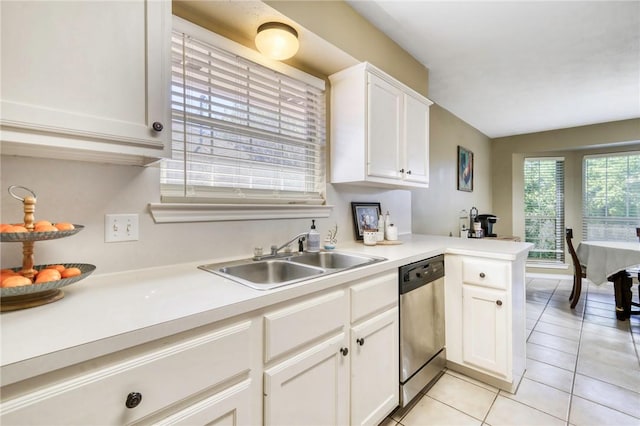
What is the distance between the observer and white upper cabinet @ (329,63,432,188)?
2021mm

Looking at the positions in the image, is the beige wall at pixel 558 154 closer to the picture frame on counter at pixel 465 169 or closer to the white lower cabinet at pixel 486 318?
the picture frame on counter at pixel 465 169

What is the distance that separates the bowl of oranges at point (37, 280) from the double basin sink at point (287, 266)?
493mm

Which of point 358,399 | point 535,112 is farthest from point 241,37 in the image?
Result: point 535,112

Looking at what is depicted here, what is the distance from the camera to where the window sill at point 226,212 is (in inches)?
52.7

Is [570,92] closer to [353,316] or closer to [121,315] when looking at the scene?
[353,316]

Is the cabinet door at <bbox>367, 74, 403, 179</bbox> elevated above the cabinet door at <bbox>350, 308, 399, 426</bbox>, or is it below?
above

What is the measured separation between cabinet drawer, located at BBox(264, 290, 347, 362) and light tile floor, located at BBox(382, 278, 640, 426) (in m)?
0.88

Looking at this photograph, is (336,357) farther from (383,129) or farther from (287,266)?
(383,129)

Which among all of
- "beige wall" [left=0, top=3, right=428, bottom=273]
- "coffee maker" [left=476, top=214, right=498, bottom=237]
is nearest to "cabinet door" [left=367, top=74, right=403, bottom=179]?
"beige wall" [left=0, top=3, right=428, bottom=273]

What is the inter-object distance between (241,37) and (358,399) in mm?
1998

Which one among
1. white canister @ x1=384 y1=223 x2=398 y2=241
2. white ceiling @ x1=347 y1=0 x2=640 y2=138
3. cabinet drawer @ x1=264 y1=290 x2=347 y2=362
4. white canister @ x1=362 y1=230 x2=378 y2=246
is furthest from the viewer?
white canister @ x1=384 y1=223 x2=398 y2=241

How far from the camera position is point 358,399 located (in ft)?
4.47

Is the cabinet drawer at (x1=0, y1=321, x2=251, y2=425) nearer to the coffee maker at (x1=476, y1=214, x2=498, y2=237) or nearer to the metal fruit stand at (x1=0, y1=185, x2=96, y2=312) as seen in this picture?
the metal fruit stand at (x1=0, y1=185, x2=96, y2=312)

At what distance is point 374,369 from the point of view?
146cm
